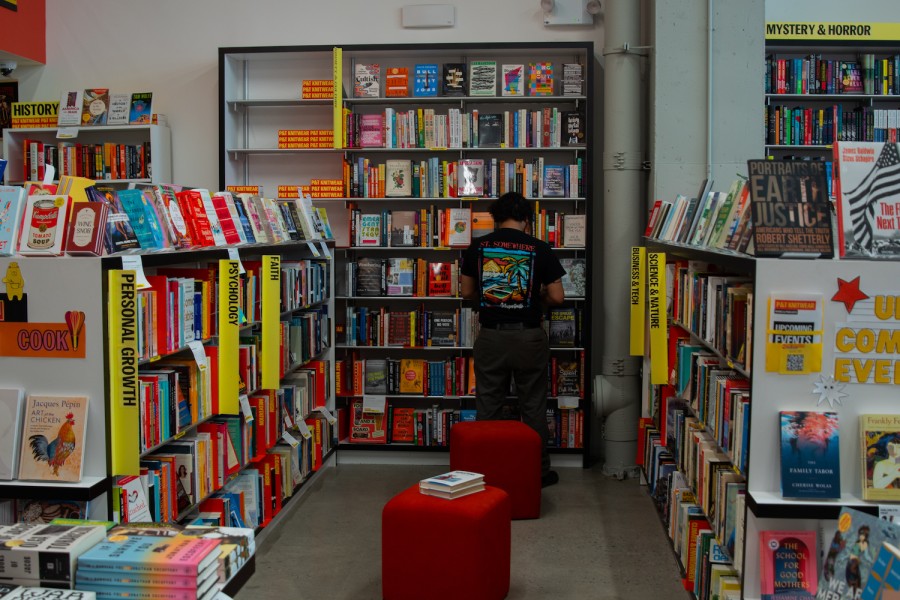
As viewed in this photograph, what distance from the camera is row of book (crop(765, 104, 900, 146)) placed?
6574mm

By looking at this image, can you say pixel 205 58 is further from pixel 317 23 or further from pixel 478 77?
pixel 478 77

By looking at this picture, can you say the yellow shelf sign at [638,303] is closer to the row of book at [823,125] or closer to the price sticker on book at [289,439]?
the row of book at [823,125]

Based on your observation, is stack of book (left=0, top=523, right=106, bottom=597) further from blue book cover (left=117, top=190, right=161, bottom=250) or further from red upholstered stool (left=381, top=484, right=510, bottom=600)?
red upholstered stool (left=381, top=484, right=510, bottom=600)

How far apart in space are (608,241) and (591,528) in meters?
2.03

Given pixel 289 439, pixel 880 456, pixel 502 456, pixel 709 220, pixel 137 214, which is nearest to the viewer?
pixel 880 456

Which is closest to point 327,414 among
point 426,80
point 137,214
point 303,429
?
point 303,429

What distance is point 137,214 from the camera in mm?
Answer: 3609

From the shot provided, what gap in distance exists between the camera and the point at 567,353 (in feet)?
22.1

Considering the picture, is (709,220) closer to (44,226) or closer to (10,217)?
(44,226)

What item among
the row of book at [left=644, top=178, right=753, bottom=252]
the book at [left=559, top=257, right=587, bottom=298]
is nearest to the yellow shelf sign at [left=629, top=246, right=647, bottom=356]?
the row of book at [left=644, top=178, right=753, bottom=252]

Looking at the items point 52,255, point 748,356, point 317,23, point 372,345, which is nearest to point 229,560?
point 52,255

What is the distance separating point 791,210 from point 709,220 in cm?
114

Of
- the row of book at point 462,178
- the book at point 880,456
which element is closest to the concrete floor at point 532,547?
the book at point 880,456

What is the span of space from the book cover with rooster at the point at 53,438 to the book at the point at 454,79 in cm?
406
